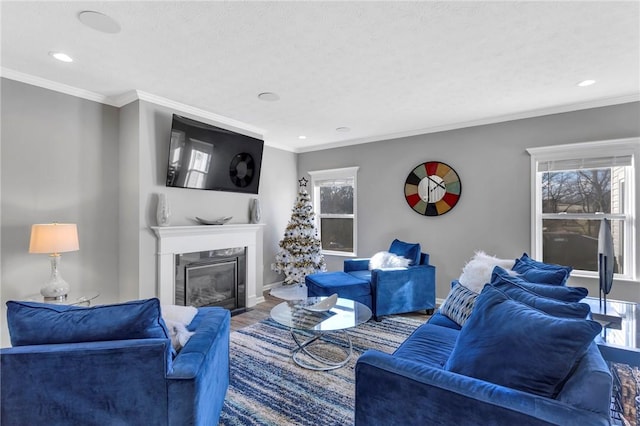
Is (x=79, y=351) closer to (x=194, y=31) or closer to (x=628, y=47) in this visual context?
(x=194, y=31)

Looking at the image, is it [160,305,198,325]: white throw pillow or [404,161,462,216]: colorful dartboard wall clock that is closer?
[160,305,198,325]: white throw pillow

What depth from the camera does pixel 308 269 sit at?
4.91 meters

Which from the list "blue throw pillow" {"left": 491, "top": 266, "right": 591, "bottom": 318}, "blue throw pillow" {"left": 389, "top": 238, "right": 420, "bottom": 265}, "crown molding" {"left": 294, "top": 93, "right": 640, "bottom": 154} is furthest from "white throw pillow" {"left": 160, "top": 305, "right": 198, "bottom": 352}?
"crown molding" {"left": 294, "top": 93, "right": 640, "bottom": 154}

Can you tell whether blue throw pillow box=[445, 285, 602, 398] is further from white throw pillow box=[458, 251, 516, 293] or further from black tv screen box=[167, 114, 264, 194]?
black tv screen box=[167, 114, 264, 194]

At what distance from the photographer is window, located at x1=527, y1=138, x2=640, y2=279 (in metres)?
3.25

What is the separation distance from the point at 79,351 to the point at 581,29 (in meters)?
3.33

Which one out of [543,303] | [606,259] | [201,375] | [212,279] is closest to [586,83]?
[606,259]

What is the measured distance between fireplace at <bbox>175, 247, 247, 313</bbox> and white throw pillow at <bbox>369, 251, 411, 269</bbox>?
1806 millimetres

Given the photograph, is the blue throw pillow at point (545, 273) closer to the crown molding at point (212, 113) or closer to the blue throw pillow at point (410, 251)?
the blue throw pillow at point (410, 251)

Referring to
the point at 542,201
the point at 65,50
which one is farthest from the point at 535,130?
the point at 65,50

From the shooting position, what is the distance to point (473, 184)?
4090 millimetres

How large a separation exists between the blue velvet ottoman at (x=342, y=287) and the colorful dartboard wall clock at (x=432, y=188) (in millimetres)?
1556

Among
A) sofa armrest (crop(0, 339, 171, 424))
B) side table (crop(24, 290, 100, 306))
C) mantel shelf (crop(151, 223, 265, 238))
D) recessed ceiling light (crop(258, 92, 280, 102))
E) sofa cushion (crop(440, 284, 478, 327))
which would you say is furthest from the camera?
mantel shelf (crop(151, 223, 265, 238))

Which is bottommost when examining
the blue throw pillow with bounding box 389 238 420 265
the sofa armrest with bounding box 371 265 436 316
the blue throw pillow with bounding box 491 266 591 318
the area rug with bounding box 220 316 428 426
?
the area rug with bounding box 220 316 428 426
